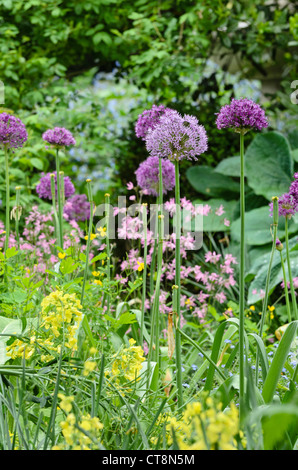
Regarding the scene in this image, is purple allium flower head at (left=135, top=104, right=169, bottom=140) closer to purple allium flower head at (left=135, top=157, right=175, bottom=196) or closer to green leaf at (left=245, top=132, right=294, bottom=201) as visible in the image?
purple allium flower head at (left=135, top=157, right=175, bottom=196)

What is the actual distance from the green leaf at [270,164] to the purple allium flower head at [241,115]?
299cm

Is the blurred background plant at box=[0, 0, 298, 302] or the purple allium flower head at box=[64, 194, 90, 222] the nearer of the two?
the purple allium flower head at box=[64, 194, 90, 222]

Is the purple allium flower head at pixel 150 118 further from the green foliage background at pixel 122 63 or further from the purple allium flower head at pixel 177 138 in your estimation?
the green foliage background at pixel 122 63

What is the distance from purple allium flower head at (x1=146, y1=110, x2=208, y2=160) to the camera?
1.40 m

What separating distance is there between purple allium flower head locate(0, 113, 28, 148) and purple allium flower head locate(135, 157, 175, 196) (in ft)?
1.60

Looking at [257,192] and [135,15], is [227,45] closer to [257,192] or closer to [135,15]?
[135,15]

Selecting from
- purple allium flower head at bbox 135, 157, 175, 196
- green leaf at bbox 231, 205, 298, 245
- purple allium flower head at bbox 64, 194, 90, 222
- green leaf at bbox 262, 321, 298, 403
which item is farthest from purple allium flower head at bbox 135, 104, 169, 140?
green leaf at bbox 231, 205, 298, 245

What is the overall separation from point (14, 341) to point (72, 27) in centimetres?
385

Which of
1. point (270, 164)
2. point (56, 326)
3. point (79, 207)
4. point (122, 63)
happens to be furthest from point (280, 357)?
point (122, 63)

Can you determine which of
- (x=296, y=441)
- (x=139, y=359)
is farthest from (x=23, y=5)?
(x=296, y=441)

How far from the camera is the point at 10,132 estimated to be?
5.84 ft

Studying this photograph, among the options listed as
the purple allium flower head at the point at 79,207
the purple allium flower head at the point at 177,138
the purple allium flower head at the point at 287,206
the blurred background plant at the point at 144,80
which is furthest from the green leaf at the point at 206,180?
the purple allium flower head at the point at 177,138

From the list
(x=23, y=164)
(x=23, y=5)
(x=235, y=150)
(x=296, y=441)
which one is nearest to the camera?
(x=296, y=441)

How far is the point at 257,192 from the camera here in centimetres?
425
